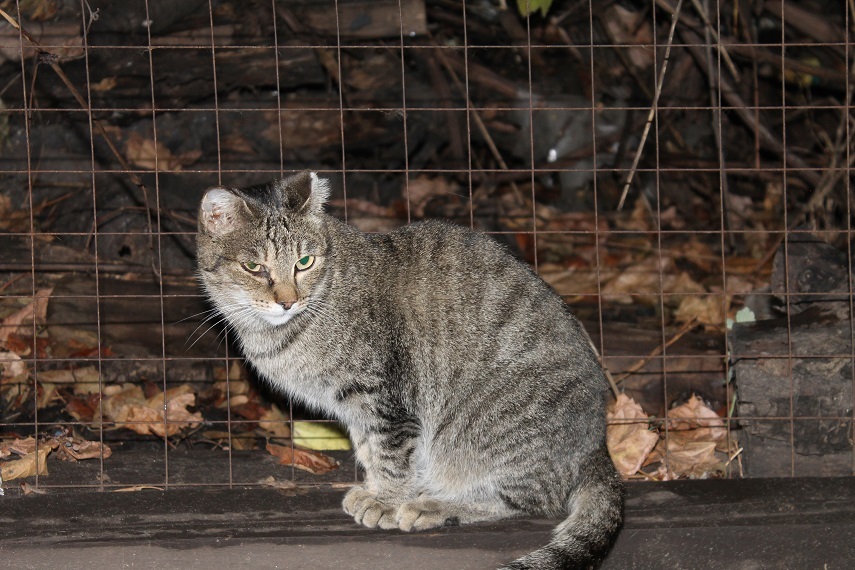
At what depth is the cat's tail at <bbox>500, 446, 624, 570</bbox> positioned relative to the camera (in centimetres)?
366

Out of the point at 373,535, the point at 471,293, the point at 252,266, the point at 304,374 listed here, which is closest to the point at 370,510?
the point at 373,535

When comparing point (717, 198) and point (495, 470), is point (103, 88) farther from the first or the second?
point (717, 198)

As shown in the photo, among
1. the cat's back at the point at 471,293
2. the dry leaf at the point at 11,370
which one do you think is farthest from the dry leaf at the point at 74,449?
the cat's back at the point at 471,293

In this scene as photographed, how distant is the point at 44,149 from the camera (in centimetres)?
682

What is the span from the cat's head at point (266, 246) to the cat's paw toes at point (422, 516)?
103cm

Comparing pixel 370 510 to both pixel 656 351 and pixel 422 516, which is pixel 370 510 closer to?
pixel 422 516

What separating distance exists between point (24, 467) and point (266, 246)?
174 centimetres

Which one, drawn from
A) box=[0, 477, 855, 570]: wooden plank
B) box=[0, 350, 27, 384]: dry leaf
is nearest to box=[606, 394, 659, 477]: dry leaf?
box=[0, 477, 855, 570]: wooden plank

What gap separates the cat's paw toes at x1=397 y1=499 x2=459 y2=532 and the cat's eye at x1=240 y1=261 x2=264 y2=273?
1.26 metres

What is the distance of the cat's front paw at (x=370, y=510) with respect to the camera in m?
4.18

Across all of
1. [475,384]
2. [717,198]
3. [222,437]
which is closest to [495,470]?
[475,384]

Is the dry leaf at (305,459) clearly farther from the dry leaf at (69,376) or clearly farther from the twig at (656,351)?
the twig at (656,351)

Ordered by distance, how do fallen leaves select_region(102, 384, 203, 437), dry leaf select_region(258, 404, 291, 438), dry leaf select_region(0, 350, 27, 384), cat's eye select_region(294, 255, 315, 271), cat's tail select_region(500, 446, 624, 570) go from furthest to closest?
1. dry leaf select_region(0, 350, 27, 384)
2. dry leaf select_region(258, 404, 291, 438)
3. fallen leaves select_region(102, 384, 203, 437)
4. cat's eye select_region(294, 255, 315, 271)
5. cat's tail select_region(500, 446, 624, 570)

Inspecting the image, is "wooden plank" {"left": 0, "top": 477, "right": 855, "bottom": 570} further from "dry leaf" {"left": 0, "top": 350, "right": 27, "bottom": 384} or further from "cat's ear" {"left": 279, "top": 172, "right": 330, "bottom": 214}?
"dry leaf" {"left": 0, "top": 350, "right": 27, "bottom": 384}
